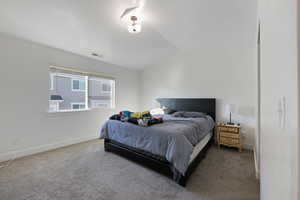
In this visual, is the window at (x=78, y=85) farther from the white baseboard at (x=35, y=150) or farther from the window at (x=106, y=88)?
the white baseboard at (x=35, y=150)

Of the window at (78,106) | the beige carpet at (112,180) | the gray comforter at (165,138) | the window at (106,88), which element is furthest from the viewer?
the window at (106,88)

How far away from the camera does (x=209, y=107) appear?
3.63 m

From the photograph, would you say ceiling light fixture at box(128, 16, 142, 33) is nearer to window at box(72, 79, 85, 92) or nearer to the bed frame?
the bed frame

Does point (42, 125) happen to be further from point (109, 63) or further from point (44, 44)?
point (109, 63)

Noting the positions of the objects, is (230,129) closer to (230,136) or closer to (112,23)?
(230,136)

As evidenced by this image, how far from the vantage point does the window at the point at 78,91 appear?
125 inches

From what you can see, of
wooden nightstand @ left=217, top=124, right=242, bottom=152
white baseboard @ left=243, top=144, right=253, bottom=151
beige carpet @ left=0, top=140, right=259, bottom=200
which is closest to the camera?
beige carpet @ left=0, top=140, right=259, bottom=200

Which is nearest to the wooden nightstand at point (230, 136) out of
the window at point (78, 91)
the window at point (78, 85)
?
the window at point (78, 91)

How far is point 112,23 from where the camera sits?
100 inches

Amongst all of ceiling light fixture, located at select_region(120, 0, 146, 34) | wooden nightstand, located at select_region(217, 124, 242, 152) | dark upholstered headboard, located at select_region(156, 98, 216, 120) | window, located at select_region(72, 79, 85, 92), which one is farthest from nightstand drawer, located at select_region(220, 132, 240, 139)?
window, located at select_region(72, 79, 85, 92)

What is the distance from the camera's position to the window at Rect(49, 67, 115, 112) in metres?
3.19

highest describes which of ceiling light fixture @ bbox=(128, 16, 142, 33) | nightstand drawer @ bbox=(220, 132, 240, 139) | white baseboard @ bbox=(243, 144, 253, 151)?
ceiling light fixture @ bbox=(128, 16, 142, 33)

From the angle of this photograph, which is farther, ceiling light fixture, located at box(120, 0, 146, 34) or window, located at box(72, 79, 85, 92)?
window, located at box(72, 79, 85, 92)

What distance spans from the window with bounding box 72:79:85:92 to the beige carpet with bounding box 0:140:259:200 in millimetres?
1680
